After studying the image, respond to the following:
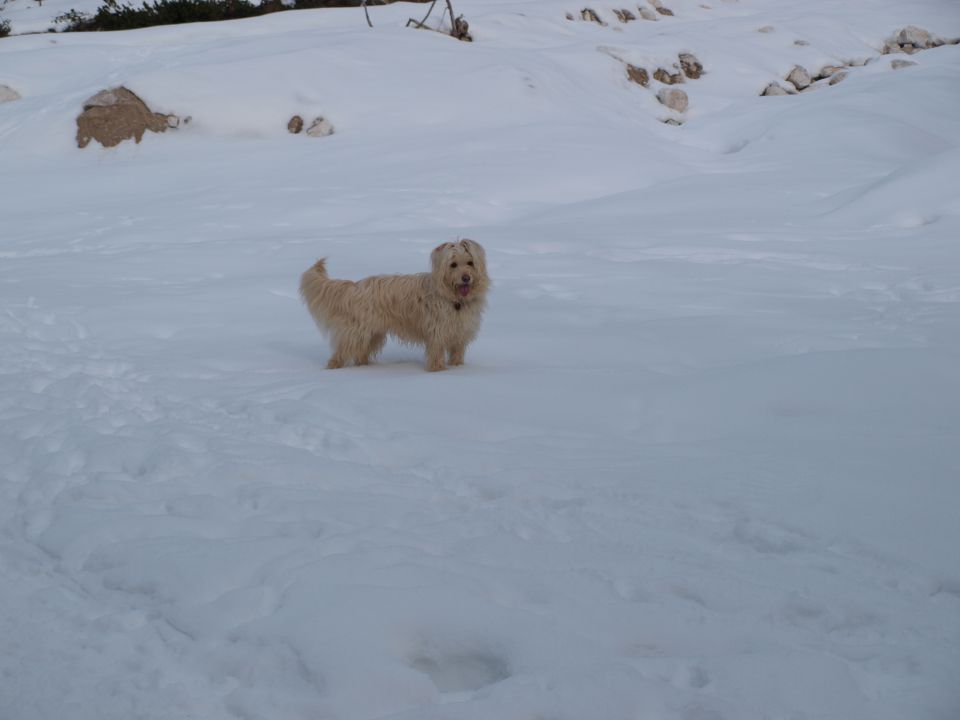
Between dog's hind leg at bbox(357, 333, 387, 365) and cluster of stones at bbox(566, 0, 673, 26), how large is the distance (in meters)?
20.7

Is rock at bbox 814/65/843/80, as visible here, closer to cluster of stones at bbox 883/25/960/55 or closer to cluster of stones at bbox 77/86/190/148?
cluster of stones at bbox 883/25/960/55

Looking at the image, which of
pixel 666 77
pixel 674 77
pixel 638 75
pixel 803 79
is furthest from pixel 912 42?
pixel 638 75

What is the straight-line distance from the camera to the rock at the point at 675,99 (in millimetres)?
19031

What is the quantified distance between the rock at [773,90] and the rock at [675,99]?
2.54 meters

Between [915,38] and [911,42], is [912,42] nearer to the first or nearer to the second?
[911,42]

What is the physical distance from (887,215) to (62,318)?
8.33 metres

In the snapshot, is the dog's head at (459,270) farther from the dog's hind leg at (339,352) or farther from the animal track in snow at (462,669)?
the animal track in snow at (462,669)

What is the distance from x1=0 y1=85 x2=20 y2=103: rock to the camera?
16.4 meters

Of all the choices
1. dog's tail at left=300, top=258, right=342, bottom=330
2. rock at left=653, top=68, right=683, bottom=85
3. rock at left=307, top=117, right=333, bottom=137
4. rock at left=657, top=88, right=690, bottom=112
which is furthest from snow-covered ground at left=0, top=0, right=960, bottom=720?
Answer: rock at left=653, top=68, right=683, bottom=85

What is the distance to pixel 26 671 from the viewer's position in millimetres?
2305

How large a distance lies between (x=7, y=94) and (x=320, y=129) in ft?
21.9

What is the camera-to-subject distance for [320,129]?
14977mm

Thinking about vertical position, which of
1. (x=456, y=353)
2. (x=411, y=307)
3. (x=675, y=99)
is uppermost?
(x=675, y=99)

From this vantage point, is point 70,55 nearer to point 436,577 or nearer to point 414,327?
point 414,327
